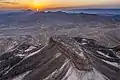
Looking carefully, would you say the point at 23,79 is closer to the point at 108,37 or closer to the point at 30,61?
the point at 30,61

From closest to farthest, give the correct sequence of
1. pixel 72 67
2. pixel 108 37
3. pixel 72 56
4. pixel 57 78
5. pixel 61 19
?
pixel 57 78
pixel 72 67
pixel 72 56
pixel 108 37
pixel 61 19

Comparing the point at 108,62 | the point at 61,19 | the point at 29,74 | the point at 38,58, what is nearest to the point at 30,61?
the point at 38,58

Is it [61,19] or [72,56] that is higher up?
[72,56]

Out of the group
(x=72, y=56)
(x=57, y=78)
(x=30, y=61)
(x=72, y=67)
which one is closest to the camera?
(x=57, y=78)

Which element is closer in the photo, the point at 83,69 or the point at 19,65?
the point at 83,69

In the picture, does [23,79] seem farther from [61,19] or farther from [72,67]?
[61,19]

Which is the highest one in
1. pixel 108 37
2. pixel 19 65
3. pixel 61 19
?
pixel 19 65

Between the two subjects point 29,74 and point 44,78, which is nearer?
point 44,78

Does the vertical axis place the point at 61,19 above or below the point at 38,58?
below

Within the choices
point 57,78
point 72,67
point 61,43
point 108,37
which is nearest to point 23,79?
point 57,78
